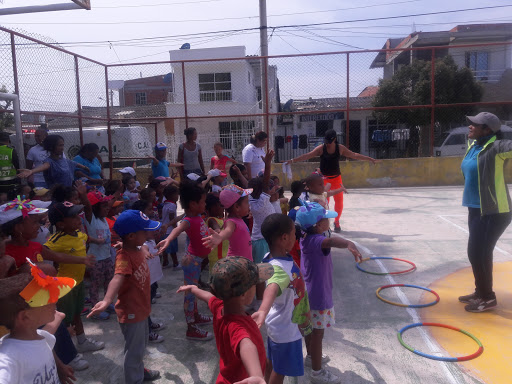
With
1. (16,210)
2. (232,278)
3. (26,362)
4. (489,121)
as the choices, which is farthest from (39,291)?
(489,121)

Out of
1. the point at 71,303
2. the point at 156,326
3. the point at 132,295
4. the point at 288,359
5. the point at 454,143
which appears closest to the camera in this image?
the point at 288,359

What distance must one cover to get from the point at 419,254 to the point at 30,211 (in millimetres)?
5565

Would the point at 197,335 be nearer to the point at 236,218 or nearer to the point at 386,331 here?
the point at 236,218

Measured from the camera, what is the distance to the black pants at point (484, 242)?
434 centimetres

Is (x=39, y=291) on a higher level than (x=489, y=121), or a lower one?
lower

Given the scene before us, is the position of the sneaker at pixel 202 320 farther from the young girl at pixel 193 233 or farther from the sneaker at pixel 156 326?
the sneaker at pixel 156 326

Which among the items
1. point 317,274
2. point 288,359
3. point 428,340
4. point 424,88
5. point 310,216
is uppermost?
point 424,88

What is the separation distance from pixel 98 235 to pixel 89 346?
4.01 ft

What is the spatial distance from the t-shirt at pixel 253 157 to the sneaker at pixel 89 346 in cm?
401

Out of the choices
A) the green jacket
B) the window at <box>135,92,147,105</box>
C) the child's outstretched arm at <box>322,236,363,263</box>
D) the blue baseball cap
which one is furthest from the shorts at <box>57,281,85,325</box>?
the window at <box>135,92,147,105</box>

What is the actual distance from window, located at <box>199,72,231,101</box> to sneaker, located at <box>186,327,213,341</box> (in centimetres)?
2560

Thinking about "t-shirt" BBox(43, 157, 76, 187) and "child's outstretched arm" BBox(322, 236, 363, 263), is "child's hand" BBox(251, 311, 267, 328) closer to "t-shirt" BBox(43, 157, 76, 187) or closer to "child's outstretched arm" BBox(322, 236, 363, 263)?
"child's outstretched arm" BBox(322, 236, 363, 263)

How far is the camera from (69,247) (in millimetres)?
3811

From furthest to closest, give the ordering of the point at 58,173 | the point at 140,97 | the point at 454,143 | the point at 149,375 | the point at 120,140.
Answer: the point at 140,97 < the point at 454,143 < the point at 120,140 < the point at 58,173 < the point at 149,375
